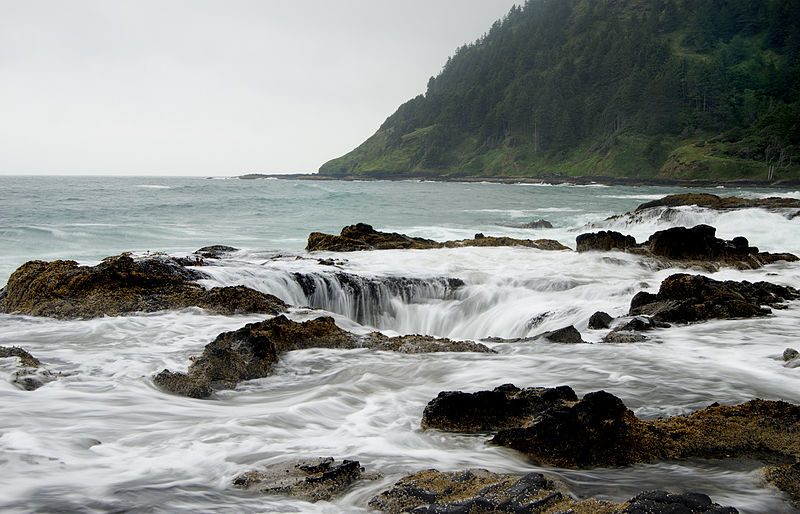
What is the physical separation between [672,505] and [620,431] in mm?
1024

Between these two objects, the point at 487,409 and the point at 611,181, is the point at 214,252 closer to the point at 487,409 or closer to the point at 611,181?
the point at 487,409

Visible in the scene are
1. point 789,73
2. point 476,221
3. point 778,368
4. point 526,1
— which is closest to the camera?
point 778,368

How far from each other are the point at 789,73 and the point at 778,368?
94014mm

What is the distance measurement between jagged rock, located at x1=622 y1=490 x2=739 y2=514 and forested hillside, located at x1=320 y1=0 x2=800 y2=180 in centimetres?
6782

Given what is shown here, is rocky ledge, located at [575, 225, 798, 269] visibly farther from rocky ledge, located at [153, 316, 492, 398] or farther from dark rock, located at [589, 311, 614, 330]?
rocky ledge, located at [153, 316, 492, 398]

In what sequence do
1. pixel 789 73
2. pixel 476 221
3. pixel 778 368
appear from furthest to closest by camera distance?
pixel 789 73 < pixel 476 221 < pixel 778 368

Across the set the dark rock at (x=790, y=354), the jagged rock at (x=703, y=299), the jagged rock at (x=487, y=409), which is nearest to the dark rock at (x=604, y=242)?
the jagged rock at (x=703, y=299)

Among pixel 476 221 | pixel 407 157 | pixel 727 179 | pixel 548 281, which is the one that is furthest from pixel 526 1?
pixel 548 281

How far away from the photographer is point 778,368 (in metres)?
5.25

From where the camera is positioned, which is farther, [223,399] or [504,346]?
[504,346]

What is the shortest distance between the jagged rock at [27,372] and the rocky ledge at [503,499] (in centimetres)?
329

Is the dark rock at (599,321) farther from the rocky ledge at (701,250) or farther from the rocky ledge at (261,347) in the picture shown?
the rocky ledge at (701,250)

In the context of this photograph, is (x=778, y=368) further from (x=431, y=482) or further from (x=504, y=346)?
(x=431, y=482)

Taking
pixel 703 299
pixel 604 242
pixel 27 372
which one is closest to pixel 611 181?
pixel 604 242
